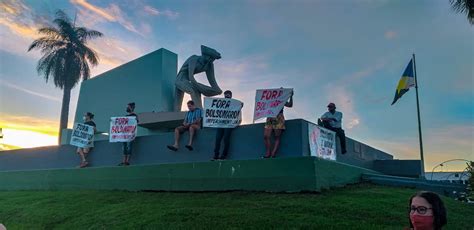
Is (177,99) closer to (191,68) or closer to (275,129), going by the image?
(191,68)

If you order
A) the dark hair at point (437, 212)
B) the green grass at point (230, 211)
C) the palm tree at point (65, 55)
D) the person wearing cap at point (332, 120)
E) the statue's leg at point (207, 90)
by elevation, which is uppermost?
the palm tree at point (65, 55)

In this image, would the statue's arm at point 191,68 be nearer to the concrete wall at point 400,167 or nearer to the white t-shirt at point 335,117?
the white t-shirt at point 335,117

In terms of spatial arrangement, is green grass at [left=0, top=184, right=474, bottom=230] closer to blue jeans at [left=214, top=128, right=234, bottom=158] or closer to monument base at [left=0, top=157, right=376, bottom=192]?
monument base at [left=0, top=157, right=376, bottom=192]

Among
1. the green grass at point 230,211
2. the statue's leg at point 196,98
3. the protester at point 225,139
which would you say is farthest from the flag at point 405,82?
the protester at point 225,139

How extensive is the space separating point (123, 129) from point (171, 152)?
1756 millimetres

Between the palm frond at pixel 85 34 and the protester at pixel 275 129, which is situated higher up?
the palm frond at pixel 85 34

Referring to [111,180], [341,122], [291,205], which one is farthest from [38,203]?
[341,122]

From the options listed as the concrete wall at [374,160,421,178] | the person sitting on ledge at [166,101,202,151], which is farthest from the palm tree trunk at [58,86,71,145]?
the concrete wall at [374,160,421,178]

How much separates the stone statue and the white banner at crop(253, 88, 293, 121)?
19.3ft

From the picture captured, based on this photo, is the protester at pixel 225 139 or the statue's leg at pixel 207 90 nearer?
the protester at pixel 225 139

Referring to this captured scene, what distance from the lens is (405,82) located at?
18.3 m

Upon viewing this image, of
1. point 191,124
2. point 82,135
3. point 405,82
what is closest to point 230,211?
point 191,124

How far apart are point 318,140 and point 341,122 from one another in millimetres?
1678

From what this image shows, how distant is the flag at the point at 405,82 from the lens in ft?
59.6
